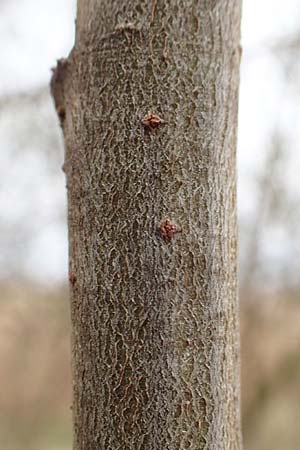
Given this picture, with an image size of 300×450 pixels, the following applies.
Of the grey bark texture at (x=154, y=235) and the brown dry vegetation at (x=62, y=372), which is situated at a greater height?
the brown dry vegetation at (x=62, y=372)

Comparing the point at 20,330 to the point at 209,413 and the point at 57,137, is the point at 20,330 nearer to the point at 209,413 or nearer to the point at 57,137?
the point at 57,137

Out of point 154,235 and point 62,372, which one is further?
point 62,372

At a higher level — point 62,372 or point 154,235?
point 62,372

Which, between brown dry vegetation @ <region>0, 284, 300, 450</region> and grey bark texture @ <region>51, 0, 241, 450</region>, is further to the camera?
brown dry vegetation @ <region>0, 284, 300, 450</region>

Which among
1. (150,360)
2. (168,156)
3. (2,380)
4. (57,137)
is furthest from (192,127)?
(2,380)

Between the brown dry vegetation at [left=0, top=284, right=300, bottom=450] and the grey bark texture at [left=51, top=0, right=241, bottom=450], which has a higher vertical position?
the brown dry vegetation at [left=0, top=284, right=300, bottom=450]
